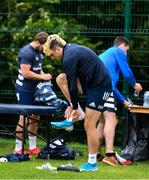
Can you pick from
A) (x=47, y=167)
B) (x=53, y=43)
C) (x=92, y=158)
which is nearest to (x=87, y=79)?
(x=53, y=43)

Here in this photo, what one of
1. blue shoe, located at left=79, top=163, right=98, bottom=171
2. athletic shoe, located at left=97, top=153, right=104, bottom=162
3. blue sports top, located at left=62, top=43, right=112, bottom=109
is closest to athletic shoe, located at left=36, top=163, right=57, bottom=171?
blue shoe, located at left=79, top=163, right=98, bottom=171

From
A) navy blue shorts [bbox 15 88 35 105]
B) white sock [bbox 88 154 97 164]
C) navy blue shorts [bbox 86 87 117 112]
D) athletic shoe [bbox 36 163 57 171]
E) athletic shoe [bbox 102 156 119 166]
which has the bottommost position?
athletic shoe [bbox 102 156 119 166]

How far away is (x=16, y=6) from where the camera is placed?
13531 millimetres

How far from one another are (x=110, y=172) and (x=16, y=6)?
16.5ft

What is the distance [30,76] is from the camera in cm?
1120

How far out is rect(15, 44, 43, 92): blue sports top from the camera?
11219mm

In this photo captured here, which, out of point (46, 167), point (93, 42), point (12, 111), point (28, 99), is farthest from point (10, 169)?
point (93, 42)

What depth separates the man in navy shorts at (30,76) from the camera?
11.2m

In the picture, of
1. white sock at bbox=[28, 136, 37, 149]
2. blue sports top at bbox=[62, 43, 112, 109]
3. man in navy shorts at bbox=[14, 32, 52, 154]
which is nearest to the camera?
blue sports top at bbox=[62, 43, 112, 109]

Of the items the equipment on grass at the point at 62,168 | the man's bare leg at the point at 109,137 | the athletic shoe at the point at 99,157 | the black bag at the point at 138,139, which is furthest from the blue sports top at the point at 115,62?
the equipment on grass at the point at 62,168

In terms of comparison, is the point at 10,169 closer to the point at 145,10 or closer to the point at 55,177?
the point at 55,177

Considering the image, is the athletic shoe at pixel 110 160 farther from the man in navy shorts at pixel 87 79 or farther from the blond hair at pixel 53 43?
the blond hair at pixel 53 43

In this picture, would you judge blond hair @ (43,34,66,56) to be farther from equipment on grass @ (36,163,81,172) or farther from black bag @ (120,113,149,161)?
black bag @ (120,113,149,161)

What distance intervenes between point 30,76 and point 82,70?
1952mm
